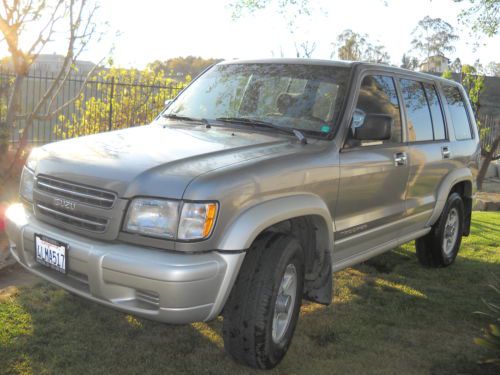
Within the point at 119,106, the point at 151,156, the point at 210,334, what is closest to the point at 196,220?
the point at 151,156

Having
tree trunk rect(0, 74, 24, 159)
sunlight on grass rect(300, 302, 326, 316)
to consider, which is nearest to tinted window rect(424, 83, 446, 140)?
sunlight on grass rect(300, 302, 326, 316)

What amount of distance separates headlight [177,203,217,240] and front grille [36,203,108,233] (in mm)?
452

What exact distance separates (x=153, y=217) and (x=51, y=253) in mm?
729

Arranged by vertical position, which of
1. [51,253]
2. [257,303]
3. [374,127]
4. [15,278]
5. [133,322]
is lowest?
[15,278]

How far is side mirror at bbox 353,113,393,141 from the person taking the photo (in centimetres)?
388

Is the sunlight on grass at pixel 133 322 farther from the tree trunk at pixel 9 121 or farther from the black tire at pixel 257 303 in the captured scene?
the tree trunk at pixel 9 121

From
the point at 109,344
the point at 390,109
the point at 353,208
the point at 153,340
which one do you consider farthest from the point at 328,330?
the point at 390,109

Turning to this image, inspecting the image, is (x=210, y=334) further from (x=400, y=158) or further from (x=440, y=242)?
(x=440, y=242)

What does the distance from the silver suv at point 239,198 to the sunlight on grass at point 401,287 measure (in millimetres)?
574

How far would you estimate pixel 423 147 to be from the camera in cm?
507

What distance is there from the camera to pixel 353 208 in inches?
161

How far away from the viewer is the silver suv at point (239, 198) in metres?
2.95

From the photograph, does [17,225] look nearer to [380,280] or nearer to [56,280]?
[56,280]

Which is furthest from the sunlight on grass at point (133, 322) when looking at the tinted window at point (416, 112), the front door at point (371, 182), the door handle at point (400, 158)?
→ the tinted window at point (416, 112)
